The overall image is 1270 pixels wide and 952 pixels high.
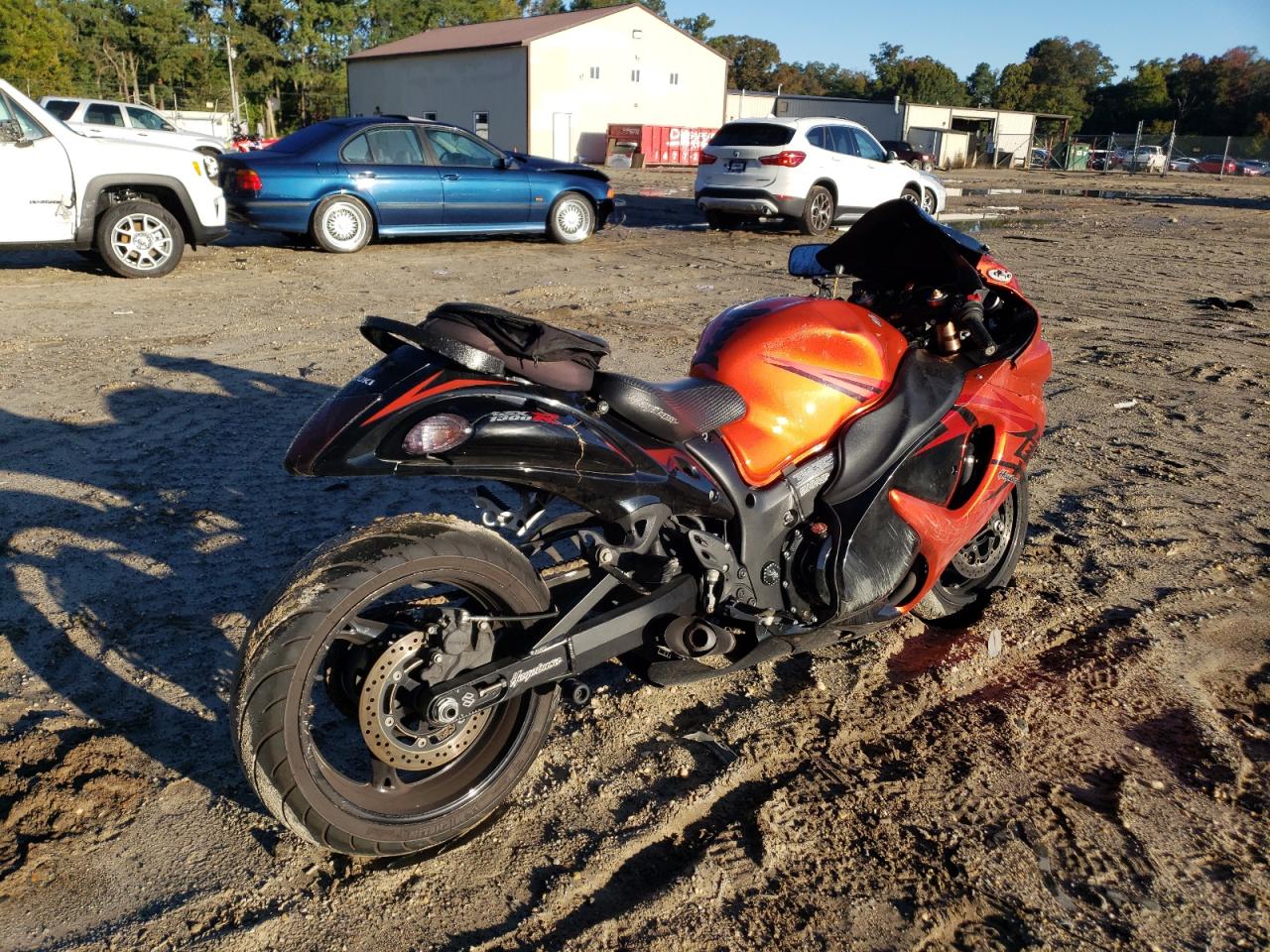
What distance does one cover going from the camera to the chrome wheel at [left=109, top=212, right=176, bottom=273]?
10.0 meters

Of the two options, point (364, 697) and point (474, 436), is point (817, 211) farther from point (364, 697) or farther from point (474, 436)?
point (364, 697)

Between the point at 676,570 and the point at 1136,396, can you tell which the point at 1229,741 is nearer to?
the point at 676,570

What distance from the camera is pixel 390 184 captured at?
40.1ft

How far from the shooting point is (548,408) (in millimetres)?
2496

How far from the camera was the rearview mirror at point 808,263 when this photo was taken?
3822 millimetres

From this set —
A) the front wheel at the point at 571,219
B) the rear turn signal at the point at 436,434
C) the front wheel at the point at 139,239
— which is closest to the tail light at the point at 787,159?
the front wheel at the point at 571,219

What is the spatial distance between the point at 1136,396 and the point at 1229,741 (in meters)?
4.34

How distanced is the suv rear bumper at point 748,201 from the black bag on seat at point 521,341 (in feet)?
44.0

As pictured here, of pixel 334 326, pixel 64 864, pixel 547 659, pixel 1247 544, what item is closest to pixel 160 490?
pixel 64 864

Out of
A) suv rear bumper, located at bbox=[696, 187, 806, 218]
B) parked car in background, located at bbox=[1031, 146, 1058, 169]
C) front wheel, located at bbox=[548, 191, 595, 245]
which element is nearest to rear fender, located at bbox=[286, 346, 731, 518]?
front wheel, located at bbox=[548, 191, 595, 245]

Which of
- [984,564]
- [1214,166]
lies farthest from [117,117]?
[1214,166]

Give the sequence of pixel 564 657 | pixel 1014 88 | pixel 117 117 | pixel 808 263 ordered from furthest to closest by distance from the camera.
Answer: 1. pixel 1014 88
2. pixel 117 117
3. pixel 808 263
4. pixel 564 657

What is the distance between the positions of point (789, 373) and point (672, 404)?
468 millimetres

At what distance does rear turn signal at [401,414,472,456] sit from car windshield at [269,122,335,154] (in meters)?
10.7
